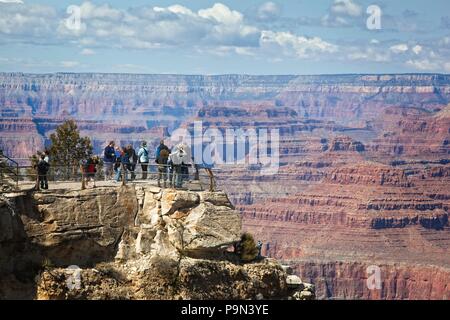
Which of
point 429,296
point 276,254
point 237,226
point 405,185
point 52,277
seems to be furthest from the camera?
point 405,185

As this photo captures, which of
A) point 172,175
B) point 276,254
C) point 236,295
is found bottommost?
point 276,254

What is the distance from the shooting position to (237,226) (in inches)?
882

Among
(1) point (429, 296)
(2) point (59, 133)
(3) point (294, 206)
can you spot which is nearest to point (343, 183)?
(3) point (294, 206)

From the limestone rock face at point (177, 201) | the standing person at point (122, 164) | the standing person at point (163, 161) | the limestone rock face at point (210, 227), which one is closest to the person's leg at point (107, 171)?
the standing person at point (122, 164)

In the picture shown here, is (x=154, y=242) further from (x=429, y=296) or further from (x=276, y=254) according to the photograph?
(x=276, y=254)

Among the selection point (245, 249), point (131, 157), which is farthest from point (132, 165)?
point (245, 249)

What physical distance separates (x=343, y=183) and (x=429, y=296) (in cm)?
5735

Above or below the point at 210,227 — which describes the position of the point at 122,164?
above

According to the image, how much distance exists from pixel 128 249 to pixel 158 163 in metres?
3.29

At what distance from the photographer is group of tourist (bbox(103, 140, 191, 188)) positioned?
2361 centimetres

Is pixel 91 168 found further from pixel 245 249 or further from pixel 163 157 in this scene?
pixel 245 249

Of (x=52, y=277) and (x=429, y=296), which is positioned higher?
(x=52, y=277)

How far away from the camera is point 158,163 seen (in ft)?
81.4

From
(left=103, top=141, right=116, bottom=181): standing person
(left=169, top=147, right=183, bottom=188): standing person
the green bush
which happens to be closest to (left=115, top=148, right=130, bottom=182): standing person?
(left=103, top=141, right=116, bottom=181): standing person
